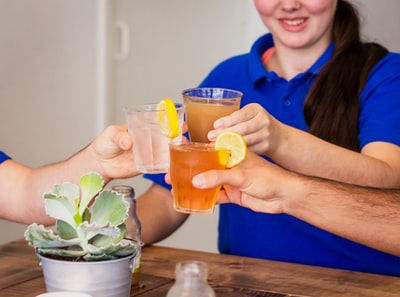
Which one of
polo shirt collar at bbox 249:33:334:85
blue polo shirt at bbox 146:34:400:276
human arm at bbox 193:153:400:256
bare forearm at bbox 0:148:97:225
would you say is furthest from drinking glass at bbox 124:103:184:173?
polo shirt collar at bbox 249:33:334:85

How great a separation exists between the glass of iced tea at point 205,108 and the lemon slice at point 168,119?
0.06 m

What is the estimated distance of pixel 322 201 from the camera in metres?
1.64

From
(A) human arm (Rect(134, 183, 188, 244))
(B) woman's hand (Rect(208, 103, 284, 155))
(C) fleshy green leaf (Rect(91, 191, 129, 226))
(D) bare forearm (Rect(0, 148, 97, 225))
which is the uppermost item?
(B) woman's hand (Rect(208, 103, 284, 155))

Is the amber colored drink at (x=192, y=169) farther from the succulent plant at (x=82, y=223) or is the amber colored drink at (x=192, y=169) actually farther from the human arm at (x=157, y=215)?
the human arm at (x=157, y=215)

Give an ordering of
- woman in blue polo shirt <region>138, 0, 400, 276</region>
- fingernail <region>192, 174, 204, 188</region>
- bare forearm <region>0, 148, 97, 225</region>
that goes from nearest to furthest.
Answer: fingernail <region>192, 174, 204, 188</region>
bare forearm <region>0, 148, 97, 225</region>
woman in blue polo shirt <region>138, 0, 400, 276</region>

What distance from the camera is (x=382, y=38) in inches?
151

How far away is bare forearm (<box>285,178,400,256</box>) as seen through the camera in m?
1.62

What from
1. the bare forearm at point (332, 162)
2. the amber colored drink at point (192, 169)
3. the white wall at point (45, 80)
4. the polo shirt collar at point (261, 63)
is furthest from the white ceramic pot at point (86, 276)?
the white wall at point (45, 80)

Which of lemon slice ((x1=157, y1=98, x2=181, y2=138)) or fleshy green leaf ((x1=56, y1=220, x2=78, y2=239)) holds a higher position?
lemon slice ((x1=157, y1=98, x2=181, y2=138))

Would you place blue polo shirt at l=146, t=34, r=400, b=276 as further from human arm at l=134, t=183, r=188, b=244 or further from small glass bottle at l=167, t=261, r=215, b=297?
small glass bottle at l=167, t=261, r=215, b=297

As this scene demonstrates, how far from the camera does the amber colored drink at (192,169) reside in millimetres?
1378

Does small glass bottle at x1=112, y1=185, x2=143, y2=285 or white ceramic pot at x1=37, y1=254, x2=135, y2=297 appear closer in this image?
white ceramic pot at x1=37, y1=254, x2=135, y2=297

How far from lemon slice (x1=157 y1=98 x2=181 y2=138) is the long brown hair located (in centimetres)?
74

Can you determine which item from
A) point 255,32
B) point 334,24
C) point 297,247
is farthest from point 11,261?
point 255,32
